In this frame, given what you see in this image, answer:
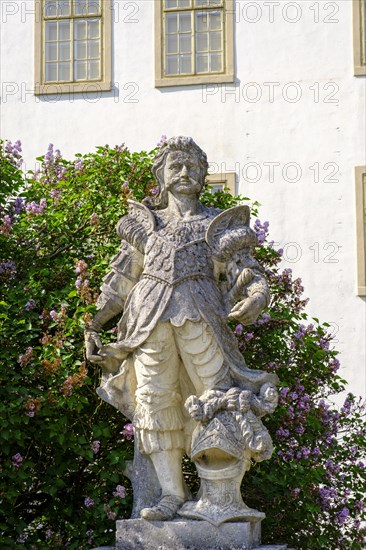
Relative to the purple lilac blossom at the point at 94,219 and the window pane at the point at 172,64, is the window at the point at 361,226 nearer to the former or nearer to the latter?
the window pane at the point at 172,64

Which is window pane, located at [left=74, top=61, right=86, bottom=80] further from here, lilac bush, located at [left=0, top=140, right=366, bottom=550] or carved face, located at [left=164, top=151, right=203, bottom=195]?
carved face, located at [left=164, top=151, right=203, bottom=195]

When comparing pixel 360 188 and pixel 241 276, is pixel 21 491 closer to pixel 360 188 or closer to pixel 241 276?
pixel 241 276

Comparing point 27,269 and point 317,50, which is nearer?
point 27,269

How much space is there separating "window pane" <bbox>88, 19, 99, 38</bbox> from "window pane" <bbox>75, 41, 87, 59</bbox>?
0.14 m

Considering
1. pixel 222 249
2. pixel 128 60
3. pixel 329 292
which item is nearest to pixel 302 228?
pixel 329 292

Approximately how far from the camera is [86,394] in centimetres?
909

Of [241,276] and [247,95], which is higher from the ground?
[247,95]

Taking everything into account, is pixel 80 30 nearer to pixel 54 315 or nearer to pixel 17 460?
pixel 54 315

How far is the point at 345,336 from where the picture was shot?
1577 cm

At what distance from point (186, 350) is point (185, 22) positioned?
10.2m

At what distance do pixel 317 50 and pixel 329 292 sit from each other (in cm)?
295

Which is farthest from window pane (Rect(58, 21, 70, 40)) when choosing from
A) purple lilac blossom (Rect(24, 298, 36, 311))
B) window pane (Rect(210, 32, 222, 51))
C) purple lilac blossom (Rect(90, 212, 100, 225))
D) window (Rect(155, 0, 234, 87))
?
purple lilac blossom (Rect(24, 298, 36, 311))

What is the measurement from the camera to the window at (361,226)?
15.8 meters

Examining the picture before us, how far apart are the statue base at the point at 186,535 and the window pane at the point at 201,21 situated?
34.4 ft
